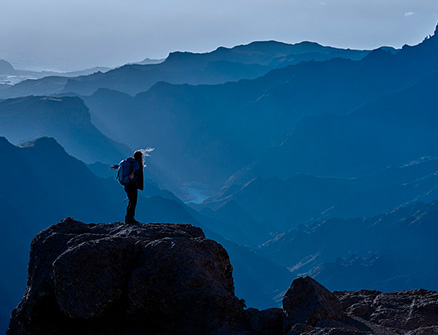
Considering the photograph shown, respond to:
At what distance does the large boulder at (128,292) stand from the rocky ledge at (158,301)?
0.02 m

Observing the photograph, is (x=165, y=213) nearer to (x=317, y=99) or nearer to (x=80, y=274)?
(x=80, y=274)

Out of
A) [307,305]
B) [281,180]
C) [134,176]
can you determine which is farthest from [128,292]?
[281,180]

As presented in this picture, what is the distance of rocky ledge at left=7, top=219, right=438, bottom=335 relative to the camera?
27.7 feet

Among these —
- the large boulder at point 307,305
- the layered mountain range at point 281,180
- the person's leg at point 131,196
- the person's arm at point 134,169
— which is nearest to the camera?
the large boulder at point 307,305

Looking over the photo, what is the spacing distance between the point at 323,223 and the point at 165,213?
41.5 metres

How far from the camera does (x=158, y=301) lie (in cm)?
866

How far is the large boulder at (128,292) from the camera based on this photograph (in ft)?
27.8

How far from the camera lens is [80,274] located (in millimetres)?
8594

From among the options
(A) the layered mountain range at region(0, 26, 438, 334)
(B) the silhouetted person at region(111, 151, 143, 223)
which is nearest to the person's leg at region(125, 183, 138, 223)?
(B) the silhouetted person at region(111, 151, 143, 223)

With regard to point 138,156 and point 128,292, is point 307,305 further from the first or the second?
point 138,156

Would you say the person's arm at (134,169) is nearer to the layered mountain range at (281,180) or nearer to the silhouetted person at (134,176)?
the silhouetted person at (134,176)

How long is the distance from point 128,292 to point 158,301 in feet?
1.80

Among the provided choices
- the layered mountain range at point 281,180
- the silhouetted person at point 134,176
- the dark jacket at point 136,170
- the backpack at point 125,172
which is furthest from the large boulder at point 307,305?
the layered mountain range at point 281,180

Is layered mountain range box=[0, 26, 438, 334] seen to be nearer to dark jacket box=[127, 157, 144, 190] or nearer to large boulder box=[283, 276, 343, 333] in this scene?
dark jacket box=[127, 157, 144, 190]
